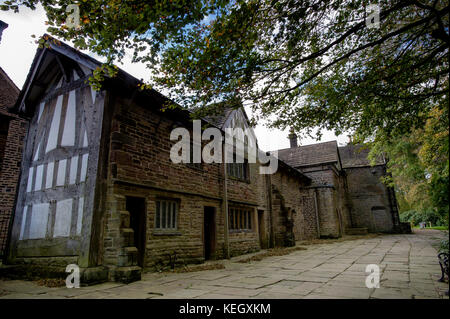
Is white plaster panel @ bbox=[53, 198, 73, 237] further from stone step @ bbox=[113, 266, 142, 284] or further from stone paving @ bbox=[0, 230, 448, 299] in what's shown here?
stone step @ bbox=[113, 266, 142, 284]

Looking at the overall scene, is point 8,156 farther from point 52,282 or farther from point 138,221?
point 52,282

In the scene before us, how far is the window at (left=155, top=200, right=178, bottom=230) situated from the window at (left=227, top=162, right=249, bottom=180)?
3.79m

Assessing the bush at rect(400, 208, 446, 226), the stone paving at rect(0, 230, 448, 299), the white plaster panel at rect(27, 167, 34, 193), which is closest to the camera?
the stone paving at rect(0, 230, 448, 299)

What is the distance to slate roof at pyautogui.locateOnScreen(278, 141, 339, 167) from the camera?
70.2ft

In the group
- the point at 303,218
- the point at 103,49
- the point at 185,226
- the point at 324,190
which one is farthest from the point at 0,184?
the point at 324,190

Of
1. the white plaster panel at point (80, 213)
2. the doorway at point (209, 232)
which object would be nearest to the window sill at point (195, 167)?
the doorway at point (209, 232)

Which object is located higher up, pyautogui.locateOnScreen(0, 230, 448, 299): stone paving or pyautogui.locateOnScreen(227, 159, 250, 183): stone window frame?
pyautogui.locateOnScreen(227, 159, 250, 183): stone window frame

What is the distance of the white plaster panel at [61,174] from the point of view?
6703 mm

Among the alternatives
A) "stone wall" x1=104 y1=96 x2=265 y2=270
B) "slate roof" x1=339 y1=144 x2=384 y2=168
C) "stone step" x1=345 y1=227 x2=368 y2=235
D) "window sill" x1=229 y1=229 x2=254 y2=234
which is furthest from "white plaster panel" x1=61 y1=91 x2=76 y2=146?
"slate roof" x1=339 y1=144 x2=384 y2=168

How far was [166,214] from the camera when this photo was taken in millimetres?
7535

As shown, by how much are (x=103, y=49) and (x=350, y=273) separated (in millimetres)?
6402

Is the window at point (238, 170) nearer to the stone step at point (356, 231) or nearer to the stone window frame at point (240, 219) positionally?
the stone window frame at point (240, 219)

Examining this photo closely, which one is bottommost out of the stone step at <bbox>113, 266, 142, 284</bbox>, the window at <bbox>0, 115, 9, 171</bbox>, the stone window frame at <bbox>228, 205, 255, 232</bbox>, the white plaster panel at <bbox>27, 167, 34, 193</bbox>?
the stone step at <bbox>113, 266, 142, 284</bbox>

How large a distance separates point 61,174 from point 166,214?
2983mm
